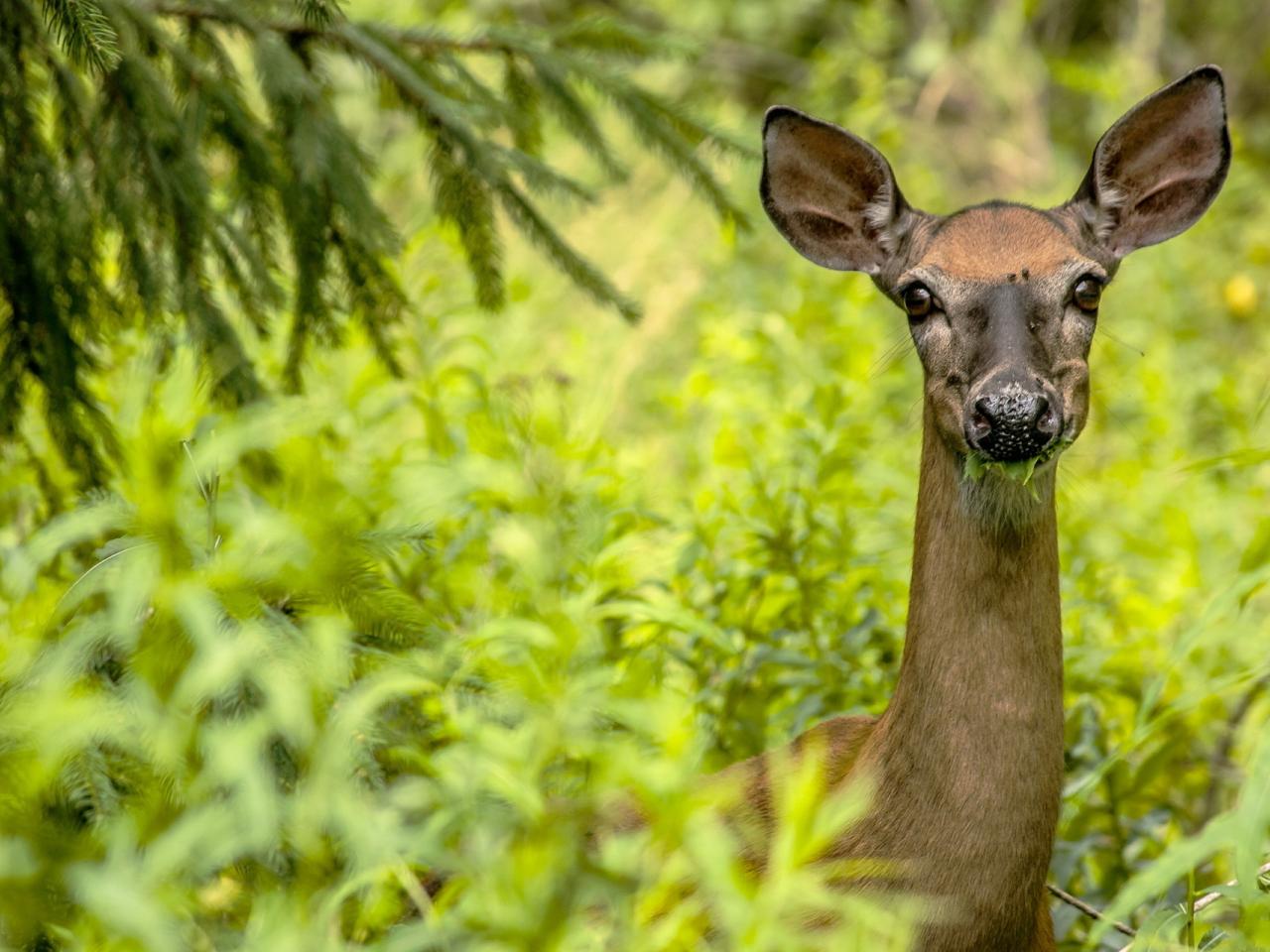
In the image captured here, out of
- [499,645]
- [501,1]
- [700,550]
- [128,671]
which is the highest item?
[501,1]

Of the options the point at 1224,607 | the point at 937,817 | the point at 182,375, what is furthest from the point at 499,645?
the point at 1224,607

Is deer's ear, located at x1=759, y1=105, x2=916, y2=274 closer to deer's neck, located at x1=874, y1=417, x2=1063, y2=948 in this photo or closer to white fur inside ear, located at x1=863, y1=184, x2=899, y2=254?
white fur inside ear, located at x1=863, y1=184, x2=899, y2=254

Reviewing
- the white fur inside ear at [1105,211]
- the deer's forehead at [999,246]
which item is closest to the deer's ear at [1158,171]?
the white fur inside ear at [1105,211]

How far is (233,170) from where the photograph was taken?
11.3 feet

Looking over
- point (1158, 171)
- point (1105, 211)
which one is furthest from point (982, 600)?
point (1158, 171)

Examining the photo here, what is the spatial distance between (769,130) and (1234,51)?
762 cm

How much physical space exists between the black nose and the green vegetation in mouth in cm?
2

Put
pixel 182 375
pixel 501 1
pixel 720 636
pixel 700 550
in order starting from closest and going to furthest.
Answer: pixel 182 375
pixel 720 636
pixel 700 550
pixel 501 1

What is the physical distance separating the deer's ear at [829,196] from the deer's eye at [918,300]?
1.32 ft

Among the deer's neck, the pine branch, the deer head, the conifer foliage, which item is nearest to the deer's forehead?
the deer head

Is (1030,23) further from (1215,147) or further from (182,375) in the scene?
(182,375)

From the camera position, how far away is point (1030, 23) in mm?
10695

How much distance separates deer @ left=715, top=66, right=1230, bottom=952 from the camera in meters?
2.72

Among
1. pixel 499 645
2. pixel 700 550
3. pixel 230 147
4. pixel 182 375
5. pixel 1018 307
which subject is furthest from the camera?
pixel 700 550
